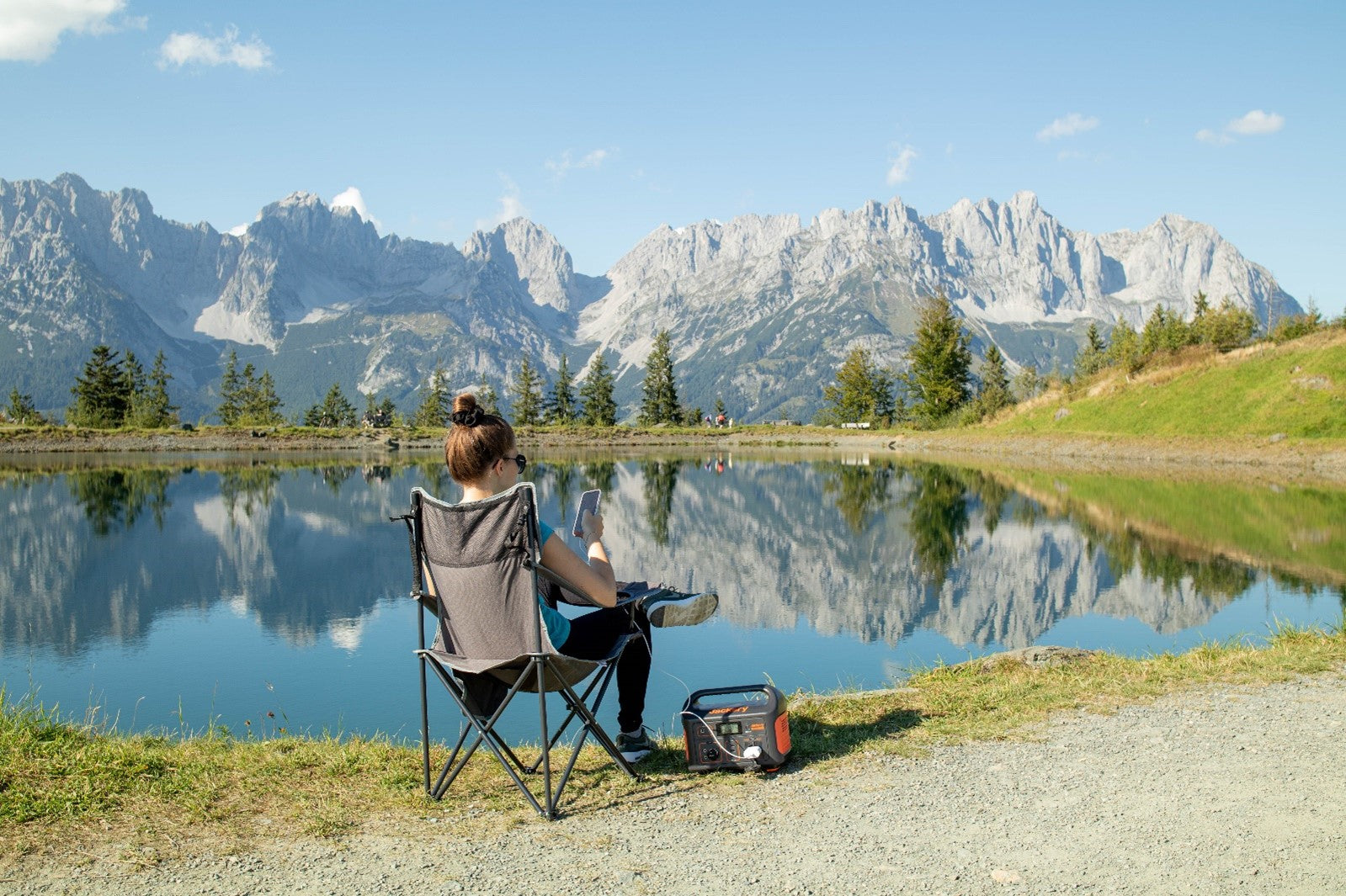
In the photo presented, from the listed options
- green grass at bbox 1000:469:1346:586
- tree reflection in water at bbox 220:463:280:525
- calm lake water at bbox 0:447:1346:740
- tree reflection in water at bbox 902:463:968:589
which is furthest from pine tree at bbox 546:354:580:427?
green grass at bbox 1000:469:1346:586

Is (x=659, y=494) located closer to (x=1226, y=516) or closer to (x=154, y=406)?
(x=1226, y=516)

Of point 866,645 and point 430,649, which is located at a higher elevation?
point 430,649

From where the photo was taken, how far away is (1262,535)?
1617cm

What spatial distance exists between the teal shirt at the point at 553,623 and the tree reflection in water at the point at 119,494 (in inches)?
651

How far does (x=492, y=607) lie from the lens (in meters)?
4.17

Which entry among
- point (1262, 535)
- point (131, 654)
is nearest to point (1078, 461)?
point (1262, 535)

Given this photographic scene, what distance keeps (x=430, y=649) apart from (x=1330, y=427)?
3480 cm

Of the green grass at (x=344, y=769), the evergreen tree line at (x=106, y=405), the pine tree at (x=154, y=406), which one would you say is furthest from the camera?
the pine tree at (x=154, y=406)

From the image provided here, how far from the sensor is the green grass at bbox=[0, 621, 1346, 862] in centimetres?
393

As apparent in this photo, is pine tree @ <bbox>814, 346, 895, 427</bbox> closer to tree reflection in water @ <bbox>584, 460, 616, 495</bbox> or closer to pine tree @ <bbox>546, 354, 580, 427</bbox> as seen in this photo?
pine tree @ <bbox>546, 354, 580, 427</bbox>

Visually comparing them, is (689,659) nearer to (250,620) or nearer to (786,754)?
(786,754)

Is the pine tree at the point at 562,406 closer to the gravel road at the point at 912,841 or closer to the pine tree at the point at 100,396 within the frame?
the pine tree at the point at 100,396

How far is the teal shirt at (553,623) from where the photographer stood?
421cm

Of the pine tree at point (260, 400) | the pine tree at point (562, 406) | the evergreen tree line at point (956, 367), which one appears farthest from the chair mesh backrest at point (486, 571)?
the pine tree at point (260, 400)
